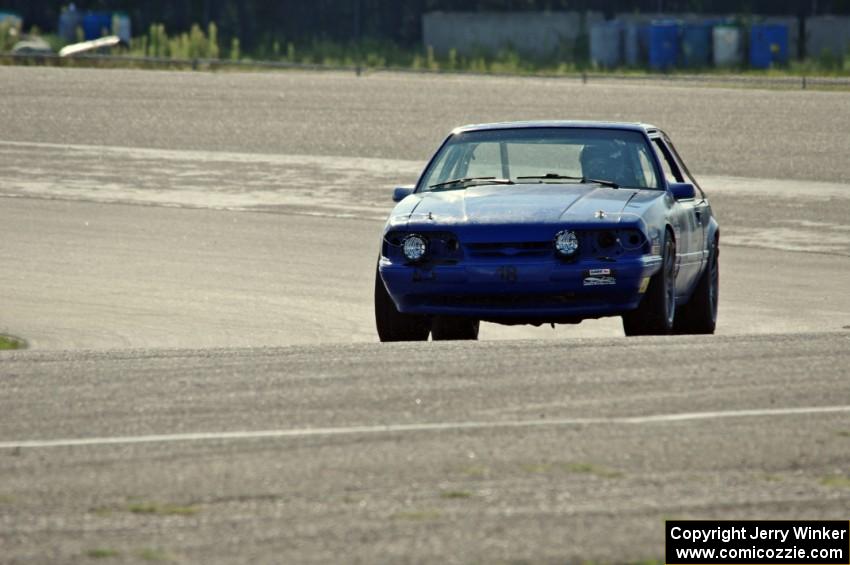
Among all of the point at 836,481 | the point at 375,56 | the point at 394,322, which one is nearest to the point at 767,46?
the point at 375,56

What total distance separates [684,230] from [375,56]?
161ft

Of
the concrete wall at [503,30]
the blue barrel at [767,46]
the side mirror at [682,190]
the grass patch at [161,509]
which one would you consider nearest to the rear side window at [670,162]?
the side mirror at [682,190]

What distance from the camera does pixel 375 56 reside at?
60.4 metres

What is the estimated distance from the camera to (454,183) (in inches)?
475

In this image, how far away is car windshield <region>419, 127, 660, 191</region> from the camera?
39.5 feet

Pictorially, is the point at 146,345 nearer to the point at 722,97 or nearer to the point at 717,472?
the point at 717,472

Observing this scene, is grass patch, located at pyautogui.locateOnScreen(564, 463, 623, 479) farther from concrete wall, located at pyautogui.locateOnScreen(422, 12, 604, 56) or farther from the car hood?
concrete wall, located at pyautogui.locateOnScreen(422, 12, 604, 56)

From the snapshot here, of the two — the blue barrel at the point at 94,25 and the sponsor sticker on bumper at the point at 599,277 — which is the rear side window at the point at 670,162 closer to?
the sponsor sticker on bumper at the point at 599,277

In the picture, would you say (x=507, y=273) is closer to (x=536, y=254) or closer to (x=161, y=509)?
(x=536, y=254)

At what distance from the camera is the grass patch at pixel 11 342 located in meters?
13.3

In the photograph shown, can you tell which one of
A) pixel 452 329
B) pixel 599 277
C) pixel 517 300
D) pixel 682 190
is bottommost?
pixel 452 329

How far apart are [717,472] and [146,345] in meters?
7.60

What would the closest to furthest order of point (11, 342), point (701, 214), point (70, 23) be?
point (701, 214), point (11, 342), point (70, 23)
